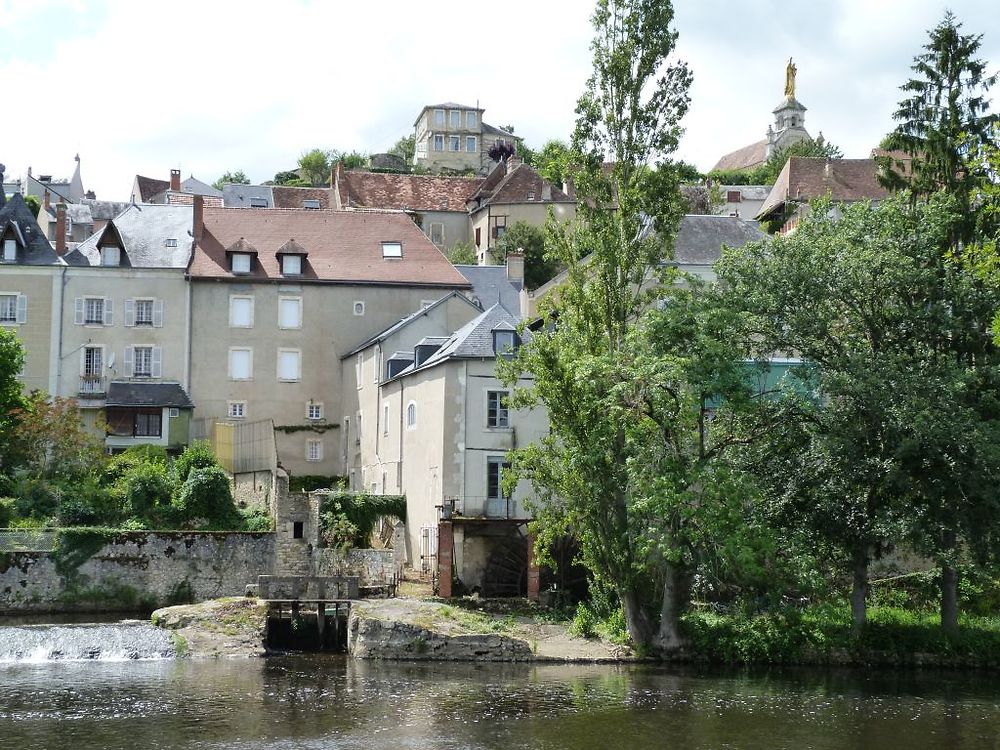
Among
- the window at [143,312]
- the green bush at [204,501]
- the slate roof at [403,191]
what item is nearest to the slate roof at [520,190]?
the slate roof at [403,191]

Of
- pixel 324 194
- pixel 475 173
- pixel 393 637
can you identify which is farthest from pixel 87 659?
pixel 475 173

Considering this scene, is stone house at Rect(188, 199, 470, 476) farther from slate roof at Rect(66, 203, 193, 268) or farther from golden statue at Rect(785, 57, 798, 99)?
golden statue at Rect(785, 57, 798, 99)

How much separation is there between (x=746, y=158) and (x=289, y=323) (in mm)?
84589

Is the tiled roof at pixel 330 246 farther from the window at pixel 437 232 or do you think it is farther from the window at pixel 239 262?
the window at pixel 437 232

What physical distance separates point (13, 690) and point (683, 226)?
4218 cm

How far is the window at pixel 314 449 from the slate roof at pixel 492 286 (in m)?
9.27

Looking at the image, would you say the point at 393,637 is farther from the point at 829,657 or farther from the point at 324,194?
the point at 324,194

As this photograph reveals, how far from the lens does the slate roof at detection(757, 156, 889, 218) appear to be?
71.0 meters

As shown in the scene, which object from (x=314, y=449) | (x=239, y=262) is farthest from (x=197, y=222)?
(x=314, y=449)

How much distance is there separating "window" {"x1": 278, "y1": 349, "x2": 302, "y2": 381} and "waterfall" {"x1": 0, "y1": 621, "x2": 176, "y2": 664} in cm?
2058

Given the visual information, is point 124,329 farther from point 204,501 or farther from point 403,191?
point 403,191

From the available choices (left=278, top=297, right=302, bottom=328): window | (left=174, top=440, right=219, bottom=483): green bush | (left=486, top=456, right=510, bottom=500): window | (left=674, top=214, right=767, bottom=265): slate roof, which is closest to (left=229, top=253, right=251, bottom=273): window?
(left=278, top=297, right=302, bottom=328): window

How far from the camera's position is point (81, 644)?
1222 inches

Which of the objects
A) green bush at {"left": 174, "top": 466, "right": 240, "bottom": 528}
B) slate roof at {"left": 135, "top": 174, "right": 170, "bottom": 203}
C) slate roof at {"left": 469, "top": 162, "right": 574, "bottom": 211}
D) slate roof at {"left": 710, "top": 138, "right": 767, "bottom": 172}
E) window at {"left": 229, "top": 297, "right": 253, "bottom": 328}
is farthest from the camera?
slate roof at {"left": 710, "top": 138, "right": 767, "bottom": 172}
